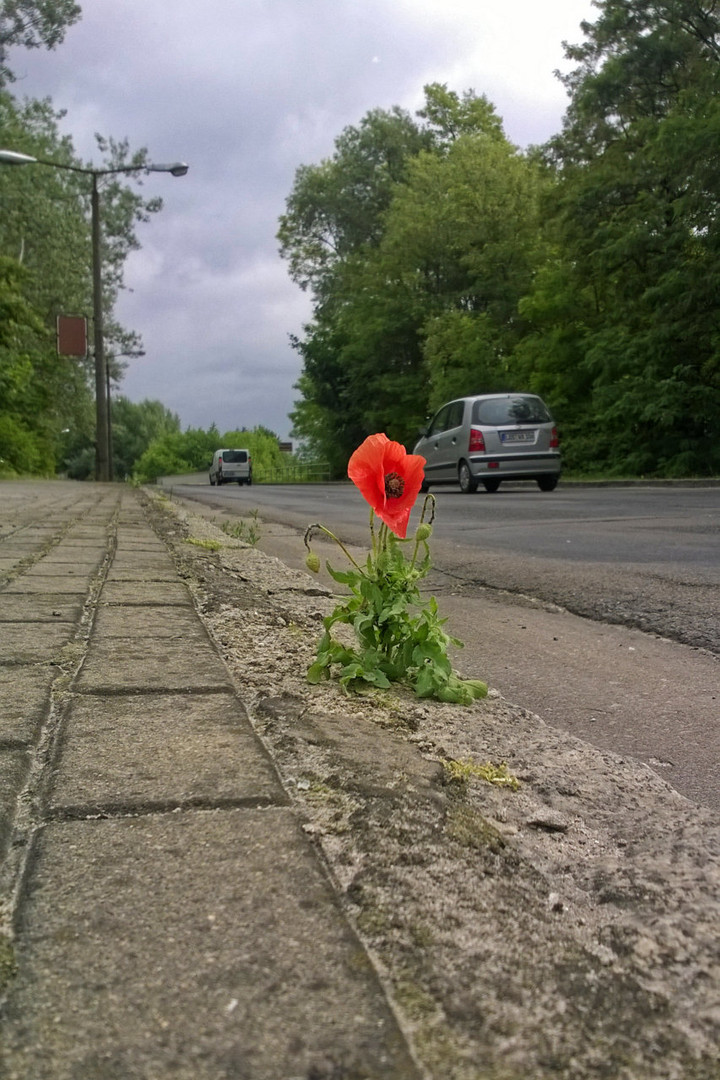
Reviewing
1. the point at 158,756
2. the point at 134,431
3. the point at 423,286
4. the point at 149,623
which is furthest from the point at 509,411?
the point at 134,431

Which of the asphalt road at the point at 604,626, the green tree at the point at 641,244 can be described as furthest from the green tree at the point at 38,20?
the asphalt road at the point at 604,626

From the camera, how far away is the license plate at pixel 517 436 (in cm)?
1672

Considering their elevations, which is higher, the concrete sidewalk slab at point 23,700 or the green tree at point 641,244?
the green tree at point 641,244

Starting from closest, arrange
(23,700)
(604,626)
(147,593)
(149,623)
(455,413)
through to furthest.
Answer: (23,700) → (149,623) → (147,593) → (604,626) → (455,413)

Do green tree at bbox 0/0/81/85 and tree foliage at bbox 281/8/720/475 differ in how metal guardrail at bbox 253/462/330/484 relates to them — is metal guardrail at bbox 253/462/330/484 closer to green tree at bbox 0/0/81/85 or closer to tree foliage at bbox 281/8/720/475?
tree foliage at bbox 281/8/720/475

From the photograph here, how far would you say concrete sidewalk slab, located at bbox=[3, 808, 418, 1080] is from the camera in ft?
2.52

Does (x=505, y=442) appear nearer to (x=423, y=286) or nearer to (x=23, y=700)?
(x=23, y=700)

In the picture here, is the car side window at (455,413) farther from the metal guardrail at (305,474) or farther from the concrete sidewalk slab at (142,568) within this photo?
the metal guardrail at (305,474)

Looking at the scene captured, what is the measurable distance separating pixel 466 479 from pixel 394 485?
15.3 metres

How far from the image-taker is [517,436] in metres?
16.7

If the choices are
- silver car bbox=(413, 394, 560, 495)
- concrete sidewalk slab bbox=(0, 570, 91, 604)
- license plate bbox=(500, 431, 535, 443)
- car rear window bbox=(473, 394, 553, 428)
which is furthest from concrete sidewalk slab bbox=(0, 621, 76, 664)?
car rear window bbox=(473, 394, 553, 428)

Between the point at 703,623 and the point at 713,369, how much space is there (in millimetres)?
18082

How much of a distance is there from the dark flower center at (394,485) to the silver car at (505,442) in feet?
48.8

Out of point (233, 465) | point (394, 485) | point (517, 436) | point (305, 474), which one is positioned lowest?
point (305, 474)
